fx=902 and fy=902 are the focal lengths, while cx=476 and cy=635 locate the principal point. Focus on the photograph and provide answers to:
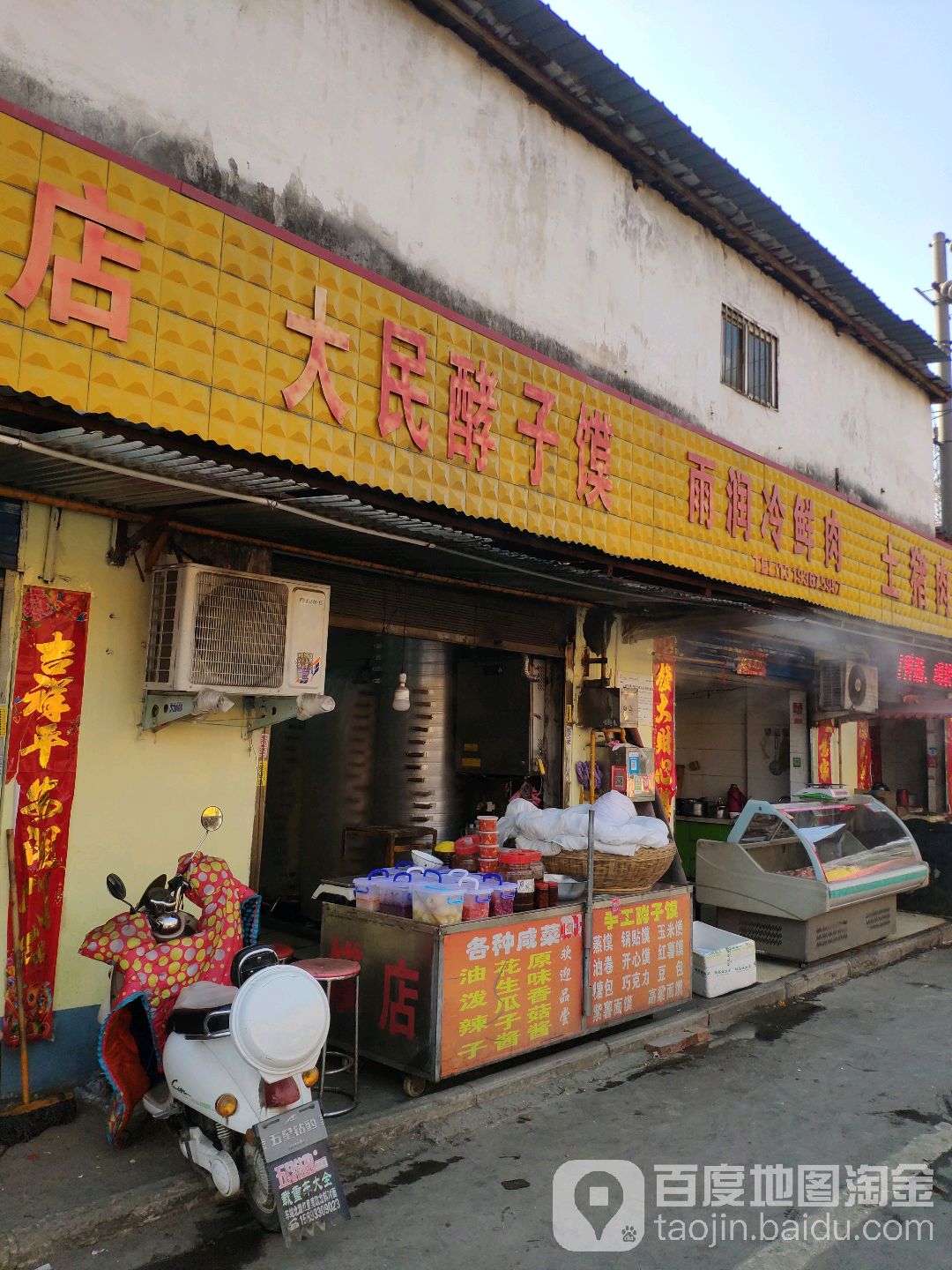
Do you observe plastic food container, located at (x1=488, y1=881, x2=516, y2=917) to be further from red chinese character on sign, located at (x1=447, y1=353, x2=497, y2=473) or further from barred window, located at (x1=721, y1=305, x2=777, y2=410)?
barred window, located at (x1=721, y1=305, x2=777, y2=410)

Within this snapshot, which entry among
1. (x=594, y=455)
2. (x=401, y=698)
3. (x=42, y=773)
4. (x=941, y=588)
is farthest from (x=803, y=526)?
(x=42, y=773)

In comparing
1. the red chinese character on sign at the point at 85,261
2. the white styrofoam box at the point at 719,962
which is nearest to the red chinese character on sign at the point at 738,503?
the white styrofoam box at the point at 719,962

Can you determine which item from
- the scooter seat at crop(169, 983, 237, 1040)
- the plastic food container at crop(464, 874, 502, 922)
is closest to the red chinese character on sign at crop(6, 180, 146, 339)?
the scooter seat at crop(169, 983, 237, 1040)

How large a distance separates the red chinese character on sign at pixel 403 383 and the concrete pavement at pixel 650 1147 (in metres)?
4.27

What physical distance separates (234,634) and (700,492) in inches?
191

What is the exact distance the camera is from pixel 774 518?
32.7ft

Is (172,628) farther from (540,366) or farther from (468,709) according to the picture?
(468,709)

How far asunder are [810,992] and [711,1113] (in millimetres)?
3640

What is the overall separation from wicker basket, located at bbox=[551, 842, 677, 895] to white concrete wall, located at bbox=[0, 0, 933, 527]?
4417 mm

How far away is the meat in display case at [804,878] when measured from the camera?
9.35m

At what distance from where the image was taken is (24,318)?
402cm

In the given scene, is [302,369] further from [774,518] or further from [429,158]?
[774,518]

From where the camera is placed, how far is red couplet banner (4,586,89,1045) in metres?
5.48

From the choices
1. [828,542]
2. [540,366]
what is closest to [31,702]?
[540,366]
